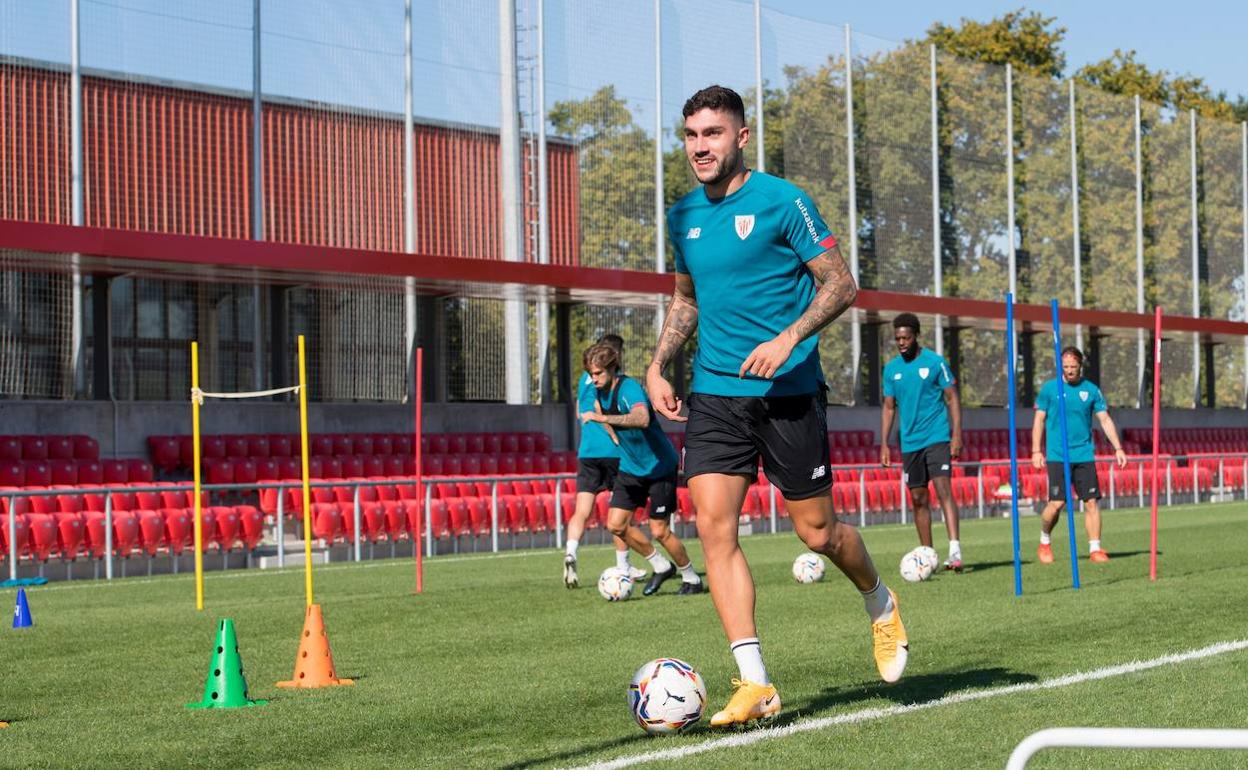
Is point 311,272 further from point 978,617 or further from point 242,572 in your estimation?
point 978,617

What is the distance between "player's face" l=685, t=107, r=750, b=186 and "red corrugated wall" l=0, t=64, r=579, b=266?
21540 mm

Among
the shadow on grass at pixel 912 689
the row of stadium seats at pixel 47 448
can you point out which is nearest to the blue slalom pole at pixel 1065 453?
the shadow on grass at pixel 912 689

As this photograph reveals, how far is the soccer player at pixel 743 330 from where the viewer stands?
21.0 ft

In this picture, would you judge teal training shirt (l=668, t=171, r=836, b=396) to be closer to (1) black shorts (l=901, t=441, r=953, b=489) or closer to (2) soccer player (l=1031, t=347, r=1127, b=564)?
(1) black shorts (l=901, t=441, r=953, b=489)

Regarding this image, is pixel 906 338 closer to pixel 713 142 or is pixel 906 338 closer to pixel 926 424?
pixel 926 424

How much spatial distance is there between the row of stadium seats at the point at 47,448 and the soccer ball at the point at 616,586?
12726 millimetres

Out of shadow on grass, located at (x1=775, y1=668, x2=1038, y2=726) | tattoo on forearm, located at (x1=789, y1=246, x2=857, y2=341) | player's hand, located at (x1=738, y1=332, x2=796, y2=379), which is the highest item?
tattoo on forearm, located at (x1=789, y1=246, x2=857, y2=341)

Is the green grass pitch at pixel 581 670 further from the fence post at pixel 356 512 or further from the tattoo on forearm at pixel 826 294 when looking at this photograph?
the fence post at pixel 356 512

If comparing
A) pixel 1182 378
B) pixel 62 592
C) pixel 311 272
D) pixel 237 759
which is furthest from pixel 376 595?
pixel 1182 378

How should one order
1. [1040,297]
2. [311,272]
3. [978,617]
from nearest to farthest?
[978,617] < [311,272] < [1040,297]

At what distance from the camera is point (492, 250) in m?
32.3

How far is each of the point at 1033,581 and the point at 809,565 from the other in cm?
177

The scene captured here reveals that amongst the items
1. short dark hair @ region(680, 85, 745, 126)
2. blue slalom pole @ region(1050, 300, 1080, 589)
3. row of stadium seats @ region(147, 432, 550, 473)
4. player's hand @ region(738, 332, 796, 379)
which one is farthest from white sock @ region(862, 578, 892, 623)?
row of stadium seats @ region(147, 432, 550, 473)

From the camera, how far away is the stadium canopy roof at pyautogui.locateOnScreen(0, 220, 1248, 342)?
22.7 meters
